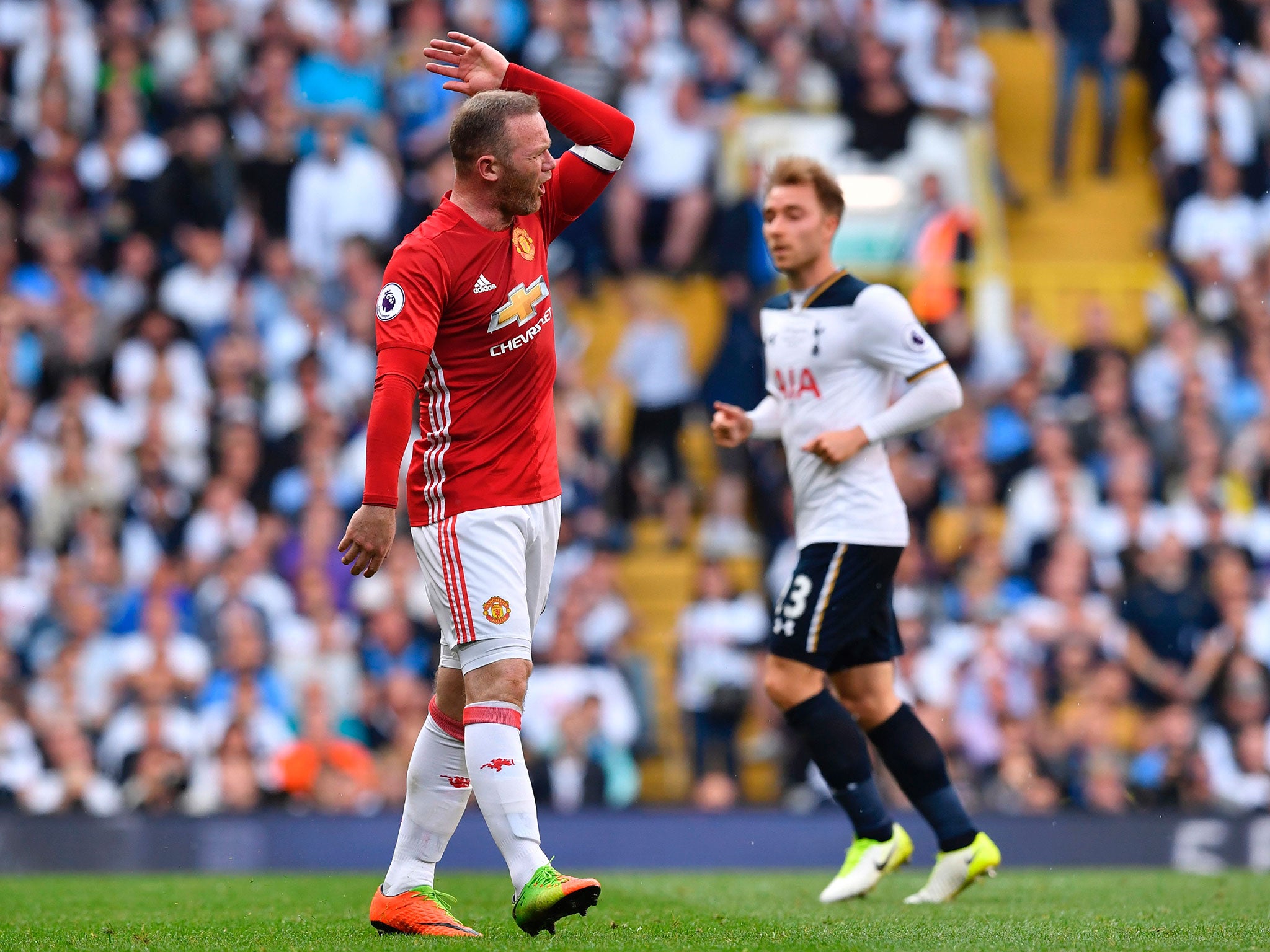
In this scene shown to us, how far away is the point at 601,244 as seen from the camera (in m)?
14.5

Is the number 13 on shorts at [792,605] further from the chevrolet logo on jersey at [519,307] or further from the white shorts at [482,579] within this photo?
the chevrolet logo on jersey at [519,307]

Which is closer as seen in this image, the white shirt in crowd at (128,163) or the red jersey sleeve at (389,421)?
the red jersey sleeve at (389,421)

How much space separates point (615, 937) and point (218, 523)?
780cm

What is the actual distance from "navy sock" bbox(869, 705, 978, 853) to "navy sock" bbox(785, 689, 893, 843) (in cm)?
11

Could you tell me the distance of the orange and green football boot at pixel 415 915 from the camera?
17.5ft

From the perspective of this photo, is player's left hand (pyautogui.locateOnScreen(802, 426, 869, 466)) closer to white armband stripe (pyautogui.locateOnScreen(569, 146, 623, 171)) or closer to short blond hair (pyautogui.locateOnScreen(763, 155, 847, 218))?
short blond hair (pyautogui.locateOnScreen(763, 155, 847, 218))

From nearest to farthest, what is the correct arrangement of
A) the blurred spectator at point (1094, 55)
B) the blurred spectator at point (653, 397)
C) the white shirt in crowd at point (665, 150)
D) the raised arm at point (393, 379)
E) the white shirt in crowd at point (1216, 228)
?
the raised arm at point (393, 379)
the blurred spectator at point (653, 397)
the white shirt in crowd at point (665, 150)
the white shirt in crowd at point (1216, 228)
the blurred spectator at point (1094, 55)

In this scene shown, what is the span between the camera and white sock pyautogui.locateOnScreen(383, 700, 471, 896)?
5566 millimetres

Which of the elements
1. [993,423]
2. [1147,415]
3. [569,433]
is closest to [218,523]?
[569,433]

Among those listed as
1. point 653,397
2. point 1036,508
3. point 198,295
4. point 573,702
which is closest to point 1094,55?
point 1036,508

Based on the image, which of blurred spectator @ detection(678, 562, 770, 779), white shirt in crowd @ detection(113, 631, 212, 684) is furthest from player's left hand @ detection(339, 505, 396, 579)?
blurred spectator @ detection(678, 562, 770, 779)

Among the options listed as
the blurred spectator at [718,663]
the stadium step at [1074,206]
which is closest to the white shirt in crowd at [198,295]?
the blurred spectator at [718,663]

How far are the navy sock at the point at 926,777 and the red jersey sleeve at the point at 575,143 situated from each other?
234 centimetres

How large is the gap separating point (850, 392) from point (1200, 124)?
10.1 meters
